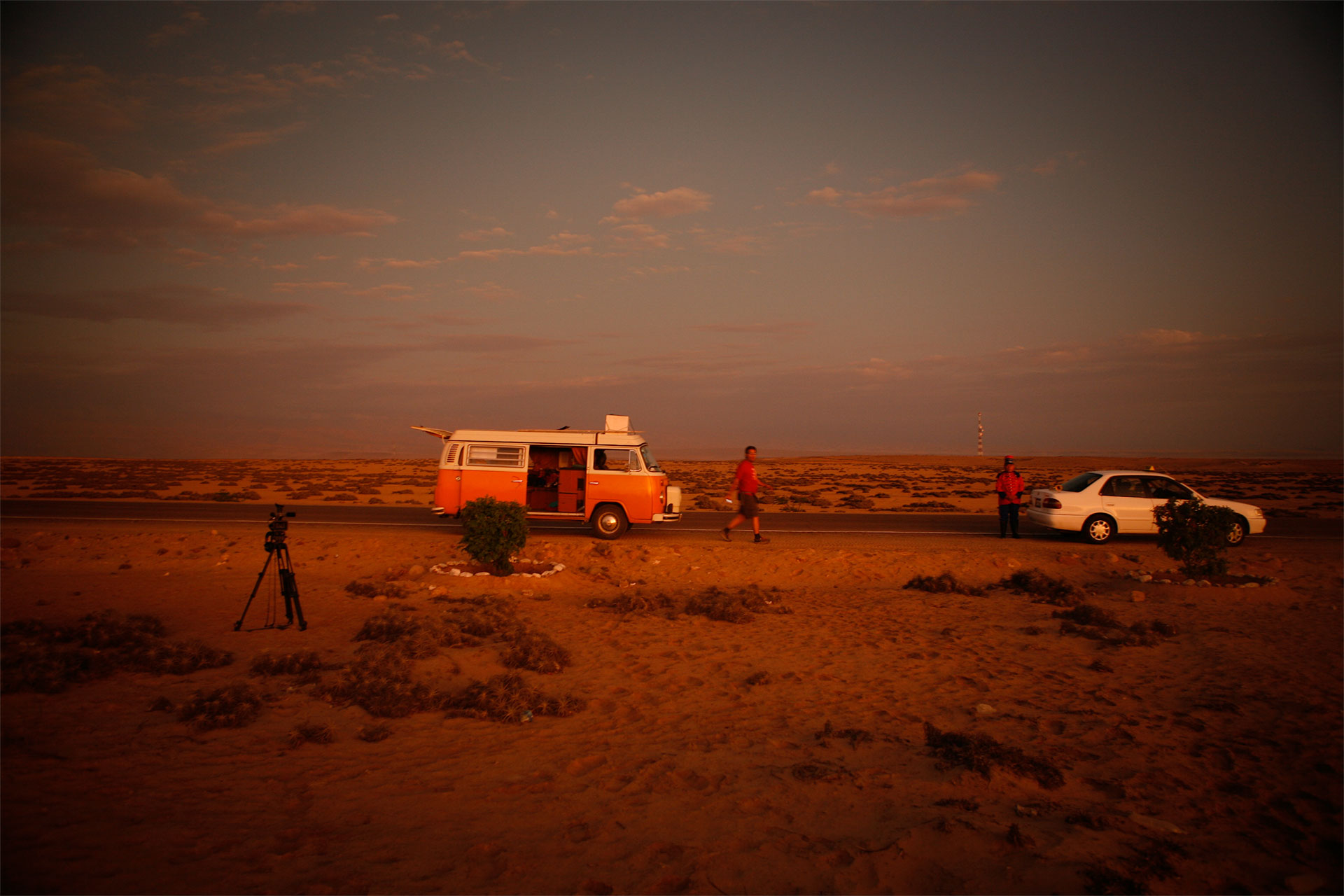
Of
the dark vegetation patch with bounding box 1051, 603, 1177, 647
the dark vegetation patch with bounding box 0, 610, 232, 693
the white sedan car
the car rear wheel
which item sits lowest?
the dark vegetation patch with bounding box 1051, 603, 1177, 647

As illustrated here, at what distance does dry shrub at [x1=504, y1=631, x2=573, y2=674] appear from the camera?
29.5ft

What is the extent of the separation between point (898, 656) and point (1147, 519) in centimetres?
1211

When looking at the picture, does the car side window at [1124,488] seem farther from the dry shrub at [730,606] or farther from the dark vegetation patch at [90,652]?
the dark vegetation patch at [90,652]

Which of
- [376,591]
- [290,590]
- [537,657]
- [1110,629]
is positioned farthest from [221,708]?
[1110,629]

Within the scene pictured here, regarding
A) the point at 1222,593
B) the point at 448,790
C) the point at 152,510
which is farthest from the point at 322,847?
the point at 152,510

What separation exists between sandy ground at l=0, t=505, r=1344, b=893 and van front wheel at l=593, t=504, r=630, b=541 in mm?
5912

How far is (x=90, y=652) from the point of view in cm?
824

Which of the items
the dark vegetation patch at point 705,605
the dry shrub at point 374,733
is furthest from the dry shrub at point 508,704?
the dark vegetation patch at point 705,605

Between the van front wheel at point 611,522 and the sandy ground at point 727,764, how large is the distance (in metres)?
5.91

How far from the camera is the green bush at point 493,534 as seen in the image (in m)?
14.4

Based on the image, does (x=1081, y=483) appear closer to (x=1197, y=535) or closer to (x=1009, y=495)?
(x=1009, y=495)

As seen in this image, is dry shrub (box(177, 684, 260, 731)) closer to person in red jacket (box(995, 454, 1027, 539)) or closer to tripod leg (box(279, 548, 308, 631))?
tripod leg (box(279, 548, 308, 631))

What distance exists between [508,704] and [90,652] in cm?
517

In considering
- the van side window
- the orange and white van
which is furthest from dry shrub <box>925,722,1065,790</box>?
the van side window
